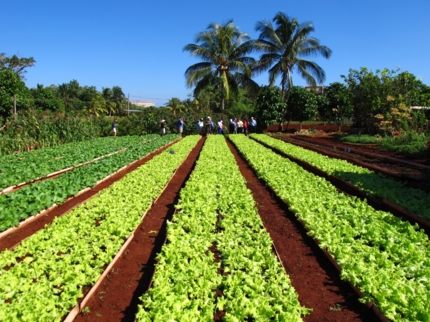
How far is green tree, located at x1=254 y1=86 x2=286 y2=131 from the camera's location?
30703 millimetres

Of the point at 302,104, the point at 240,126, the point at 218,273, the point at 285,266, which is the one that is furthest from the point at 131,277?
the point at 302,104

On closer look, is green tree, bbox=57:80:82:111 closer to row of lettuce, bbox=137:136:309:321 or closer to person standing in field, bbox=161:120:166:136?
person standing in field, bbox=161:120:166:136

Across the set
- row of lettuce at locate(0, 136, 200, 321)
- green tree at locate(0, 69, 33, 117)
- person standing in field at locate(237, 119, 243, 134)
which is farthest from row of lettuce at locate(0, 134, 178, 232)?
person standing in field at locate(237, 119, 243, 134)

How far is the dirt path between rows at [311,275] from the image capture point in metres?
3.53

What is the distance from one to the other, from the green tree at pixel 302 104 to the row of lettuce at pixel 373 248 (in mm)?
23861

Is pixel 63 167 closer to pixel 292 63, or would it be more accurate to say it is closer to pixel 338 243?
pixel 338 243

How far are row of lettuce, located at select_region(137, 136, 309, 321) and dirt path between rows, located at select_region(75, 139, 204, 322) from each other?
280 mm

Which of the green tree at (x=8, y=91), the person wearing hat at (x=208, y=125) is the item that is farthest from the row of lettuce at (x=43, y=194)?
the person wearing hat at (x=208, y=125)

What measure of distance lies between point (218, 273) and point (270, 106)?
1084 inches

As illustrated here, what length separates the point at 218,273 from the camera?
167 inches

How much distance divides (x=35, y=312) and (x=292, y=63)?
30.2 meters

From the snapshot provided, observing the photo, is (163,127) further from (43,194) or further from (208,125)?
(43,194)

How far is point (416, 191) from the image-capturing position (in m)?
7.41

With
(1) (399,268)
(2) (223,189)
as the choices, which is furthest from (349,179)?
(1) (399,268)
